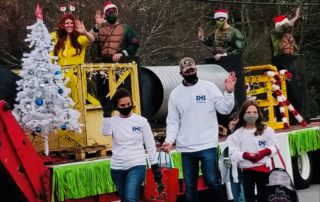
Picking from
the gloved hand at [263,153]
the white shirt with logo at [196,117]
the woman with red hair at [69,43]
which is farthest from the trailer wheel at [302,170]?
the white shirt with logo at [196,117]

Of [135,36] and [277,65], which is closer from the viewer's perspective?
[135,36]

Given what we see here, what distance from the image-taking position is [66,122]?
8.60 metres

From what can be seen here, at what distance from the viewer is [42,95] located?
8.59 meters

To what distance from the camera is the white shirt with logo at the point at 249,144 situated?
25.9ft

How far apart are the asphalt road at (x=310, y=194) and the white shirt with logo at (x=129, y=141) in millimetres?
4950

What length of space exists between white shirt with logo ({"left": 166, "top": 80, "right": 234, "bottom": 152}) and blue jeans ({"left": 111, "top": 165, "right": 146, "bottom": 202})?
0.62 metres

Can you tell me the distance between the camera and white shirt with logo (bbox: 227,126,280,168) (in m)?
7.89

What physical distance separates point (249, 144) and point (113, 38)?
3190 mm

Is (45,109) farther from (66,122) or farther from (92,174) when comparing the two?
(92,174)

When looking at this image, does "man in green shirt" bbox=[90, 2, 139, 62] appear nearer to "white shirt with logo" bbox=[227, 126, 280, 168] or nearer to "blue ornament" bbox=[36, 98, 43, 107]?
"blue ornament" bbox=[36, 98, 43, 107]

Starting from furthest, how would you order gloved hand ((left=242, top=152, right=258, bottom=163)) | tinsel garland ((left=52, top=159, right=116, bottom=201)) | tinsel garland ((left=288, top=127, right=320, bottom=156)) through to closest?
tinsel garland ((left=288, top=127, right=320, bottom=156))
tinsel garland ((left=52, top=159, right=116, bottom=201))
gloved hand ((left=242, top=152, right=258, bottom=163))

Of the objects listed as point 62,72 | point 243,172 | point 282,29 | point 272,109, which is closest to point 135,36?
point 62,72

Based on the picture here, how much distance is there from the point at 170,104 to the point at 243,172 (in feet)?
3.64

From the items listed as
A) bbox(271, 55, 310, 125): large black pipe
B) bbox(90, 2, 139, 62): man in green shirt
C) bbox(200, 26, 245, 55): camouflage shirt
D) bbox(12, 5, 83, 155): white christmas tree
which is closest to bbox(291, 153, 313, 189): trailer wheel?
bbox(271, 55, 310, 125): large black pipe
